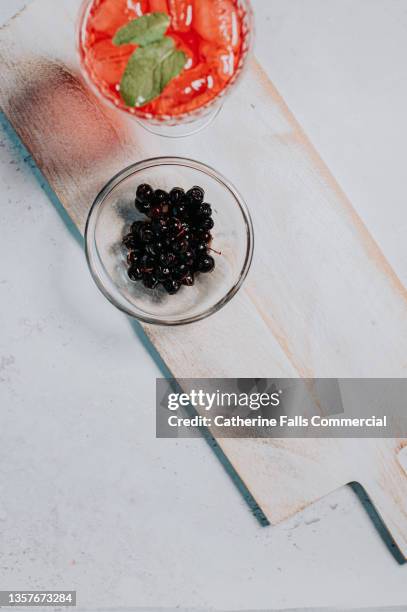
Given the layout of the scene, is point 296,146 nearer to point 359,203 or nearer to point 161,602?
point 359,203

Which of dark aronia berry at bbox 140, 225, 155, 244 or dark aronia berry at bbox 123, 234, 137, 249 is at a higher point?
dark aronia berry at bbox 140, 225, 155, 244

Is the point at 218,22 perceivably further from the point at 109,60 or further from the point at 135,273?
the point at 135,273

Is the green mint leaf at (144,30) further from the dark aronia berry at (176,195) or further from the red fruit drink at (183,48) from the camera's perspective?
the dark aronia berry at (176,195)

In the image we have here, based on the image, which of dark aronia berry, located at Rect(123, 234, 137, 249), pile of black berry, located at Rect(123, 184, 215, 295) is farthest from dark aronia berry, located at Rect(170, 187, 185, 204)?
dark aronia berry, located at Rect(123, 234, 137, 249)

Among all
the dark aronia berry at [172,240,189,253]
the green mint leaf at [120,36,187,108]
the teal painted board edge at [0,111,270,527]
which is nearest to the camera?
the green mint leaf at [120,36,187,108]

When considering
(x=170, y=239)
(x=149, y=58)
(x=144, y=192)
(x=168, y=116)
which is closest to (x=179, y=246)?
(x=170, y=239)

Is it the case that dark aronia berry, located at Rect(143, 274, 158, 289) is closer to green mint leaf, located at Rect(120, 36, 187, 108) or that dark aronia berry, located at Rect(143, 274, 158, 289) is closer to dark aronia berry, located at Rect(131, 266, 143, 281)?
dark aronia berry, located at Rect(131, 266, 143, 281)
